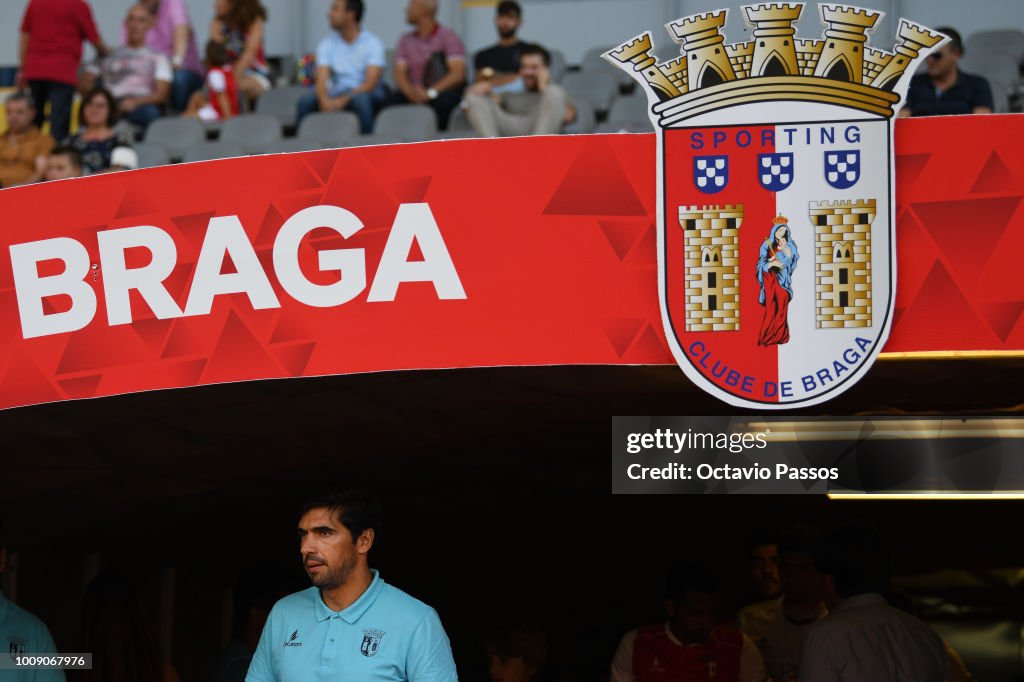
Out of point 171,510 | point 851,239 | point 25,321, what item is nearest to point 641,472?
point 851,239

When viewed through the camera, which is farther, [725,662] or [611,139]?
[725,662]

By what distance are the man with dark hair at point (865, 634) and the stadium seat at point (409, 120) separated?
4.82 metres

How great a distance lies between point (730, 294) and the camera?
5348mm

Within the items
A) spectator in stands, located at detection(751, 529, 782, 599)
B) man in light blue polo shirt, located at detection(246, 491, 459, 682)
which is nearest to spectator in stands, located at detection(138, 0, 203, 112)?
spectator in stands, located at detection(751, 529, 782, 599)

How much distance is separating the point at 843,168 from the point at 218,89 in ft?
20.9

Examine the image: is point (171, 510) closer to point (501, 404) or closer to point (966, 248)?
point (501, 404)

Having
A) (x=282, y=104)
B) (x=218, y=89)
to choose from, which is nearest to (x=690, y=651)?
(x=218, y=89)

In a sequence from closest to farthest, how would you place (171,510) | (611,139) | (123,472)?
(611,139) < (123,472) < (171,510)

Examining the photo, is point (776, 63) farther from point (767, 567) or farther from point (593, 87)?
point (593, 87)

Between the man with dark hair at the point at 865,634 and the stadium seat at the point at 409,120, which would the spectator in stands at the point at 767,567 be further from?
the stadium seat at the point at 409,120

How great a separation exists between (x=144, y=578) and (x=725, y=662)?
16.2ft

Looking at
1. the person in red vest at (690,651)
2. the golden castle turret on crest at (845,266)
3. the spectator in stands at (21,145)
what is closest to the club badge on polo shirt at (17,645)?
the person in red vest at (690,651)

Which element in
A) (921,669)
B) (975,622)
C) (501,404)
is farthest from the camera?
(975,622)

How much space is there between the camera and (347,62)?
10.2m
